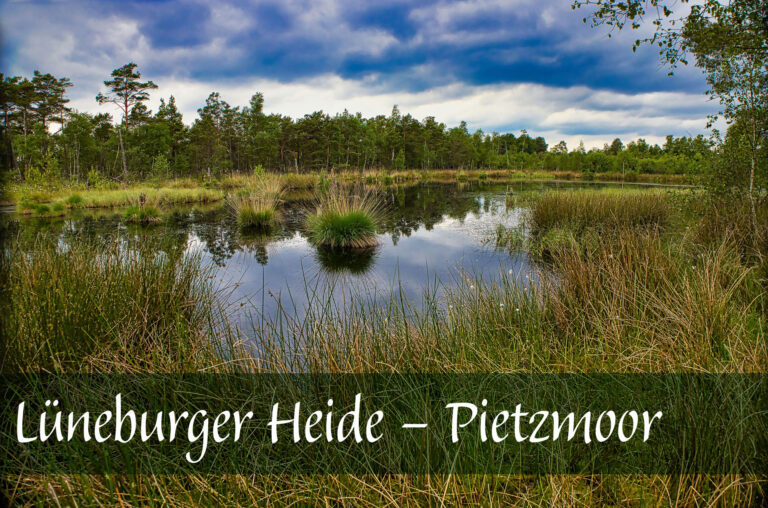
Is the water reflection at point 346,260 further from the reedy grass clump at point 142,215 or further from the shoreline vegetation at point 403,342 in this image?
the reedy grass clump at point 142,215

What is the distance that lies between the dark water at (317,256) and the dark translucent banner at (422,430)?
3.32ft

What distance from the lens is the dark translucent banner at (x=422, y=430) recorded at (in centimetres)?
161

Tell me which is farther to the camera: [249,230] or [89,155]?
[89,155]

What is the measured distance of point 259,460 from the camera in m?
1.82

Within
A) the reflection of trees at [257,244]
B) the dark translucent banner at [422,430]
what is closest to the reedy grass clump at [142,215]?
the reflection of trees at [257,244]

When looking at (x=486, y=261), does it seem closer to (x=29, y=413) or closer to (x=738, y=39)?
(x=738, y=39)

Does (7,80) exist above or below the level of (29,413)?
above

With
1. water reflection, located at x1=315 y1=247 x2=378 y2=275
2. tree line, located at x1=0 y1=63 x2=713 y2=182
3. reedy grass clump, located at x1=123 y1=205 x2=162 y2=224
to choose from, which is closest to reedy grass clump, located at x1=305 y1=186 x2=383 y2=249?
water reflection, located at x1=315 y1=247 x2=378 y2=275

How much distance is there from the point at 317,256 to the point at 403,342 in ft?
19.8

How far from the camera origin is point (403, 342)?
2818 millimetres

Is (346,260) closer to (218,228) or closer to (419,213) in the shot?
(218,228)

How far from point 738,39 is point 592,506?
16.6 feet

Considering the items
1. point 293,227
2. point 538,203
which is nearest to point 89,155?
point 293,227

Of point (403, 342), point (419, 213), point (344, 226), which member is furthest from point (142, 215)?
point (403, 342)
